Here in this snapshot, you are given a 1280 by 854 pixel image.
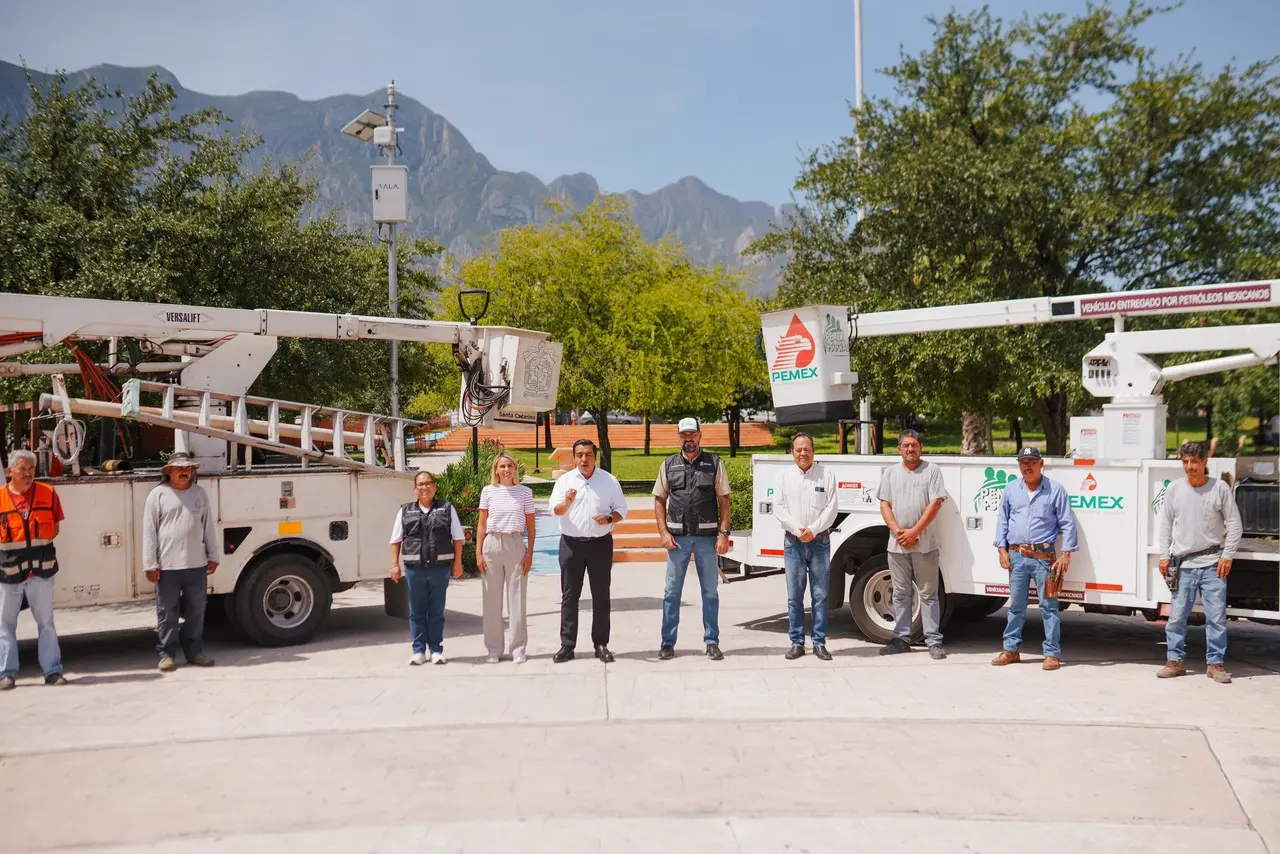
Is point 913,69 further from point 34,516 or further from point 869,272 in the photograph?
point 34,516

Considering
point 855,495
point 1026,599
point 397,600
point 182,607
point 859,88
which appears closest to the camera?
point 1026,599

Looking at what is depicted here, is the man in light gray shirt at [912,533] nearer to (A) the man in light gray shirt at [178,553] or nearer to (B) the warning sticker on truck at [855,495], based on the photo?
(B) the warning sticker on truck at [855,495]

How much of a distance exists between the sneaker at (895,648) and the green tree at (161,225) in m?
9.38

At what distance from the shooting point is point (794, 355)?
1085 centimetres

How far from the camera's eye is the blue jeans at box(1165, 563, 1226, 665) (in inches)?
334

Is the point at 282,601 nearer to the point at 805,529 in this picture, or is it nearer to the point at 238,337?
the point at 238,337

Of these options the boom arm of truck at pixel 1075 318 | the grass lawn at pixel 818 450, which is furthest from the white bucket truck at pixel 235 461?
the grass lawn at pixel 818 450

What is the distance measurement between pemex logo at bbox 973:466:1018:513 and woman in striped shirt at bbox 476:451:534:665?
12.4 feet

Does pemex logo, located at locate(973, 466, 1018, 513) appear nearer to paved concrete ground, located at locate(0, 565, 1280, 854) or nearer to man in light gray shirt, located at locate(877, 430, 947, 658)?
man in light gray shirt, located at locate(877, 430, 947, 658)

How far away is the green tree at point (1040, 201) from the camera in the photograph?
17781 millimetres

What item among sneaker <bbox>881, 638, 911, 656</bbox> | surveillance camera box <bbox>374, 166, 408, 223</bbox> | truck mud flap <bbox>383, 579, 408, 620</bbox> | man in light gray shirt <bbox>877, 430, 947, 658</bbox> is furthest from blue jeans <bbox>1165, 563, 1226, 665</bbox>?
surveillance camera box <bbox>374, 166, 408, 223</bbox>

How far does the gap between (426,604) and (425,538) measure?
0.57 metres

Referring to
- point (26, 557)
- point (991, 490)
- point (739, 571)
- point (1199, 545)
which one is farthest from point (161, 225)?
point (1199, 545)

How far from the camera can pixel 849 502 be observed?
10242 millimetres
